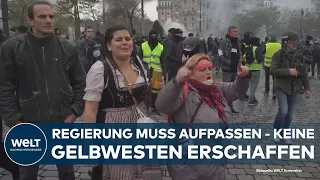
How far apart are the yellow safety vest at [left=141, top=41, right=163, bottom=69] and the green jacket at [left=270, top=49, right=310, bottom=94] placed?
3.17 m

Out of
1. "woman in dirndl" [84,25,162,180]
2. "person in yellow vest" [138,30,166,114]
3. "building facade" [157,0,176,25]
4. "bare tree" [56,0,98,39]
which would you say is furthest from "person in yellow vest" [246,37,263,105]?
"building facade" [157,0,176,25]

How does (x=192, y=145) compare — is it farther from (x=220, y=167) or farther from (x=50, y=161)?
(x=50, y=161)

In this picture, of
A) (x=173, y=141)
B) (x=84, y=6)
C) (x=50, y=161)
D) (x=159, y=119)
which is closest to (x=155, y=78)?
(x=173, y=141)

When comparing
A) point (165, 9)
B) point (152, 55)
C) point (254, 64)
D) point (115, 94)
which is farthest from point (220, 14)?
point (115, 94)

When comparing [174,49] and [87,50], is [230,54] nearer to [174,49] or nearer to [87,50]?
[174,49]

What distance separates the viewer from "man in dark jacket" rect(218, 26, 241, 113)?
7.71 metres

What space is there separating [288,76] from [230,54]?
8.87 feet

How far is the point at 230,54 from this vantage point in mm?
7770

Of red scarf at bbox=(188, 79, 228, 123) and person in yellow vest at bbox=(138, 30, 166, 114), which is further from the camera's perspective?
person in yellow vest at bbox=(138, 30, 166, 114)

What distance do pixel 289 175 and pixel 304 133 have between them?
2.34 m

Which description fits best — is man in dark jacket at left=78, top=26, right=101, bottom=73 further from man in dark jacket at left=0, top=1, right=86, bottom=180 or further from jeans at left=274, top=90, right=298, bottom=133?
man in dark jacket at left=0, top=1, right=86, bottom=180

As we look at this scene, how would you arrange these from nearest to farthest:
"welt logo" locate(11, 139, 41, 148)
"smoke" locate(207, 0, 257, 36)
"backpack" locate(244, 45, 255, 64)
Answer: "welt logo" locate(11, 139, 41, 148) < "backpack" locate(244, 45, 255, 64) < "smoke" locate(207, 0, 257, 36)

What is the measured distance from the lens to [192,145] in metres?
2.69

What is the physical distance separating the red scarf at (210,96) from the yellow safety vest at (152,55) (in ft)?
16.4
